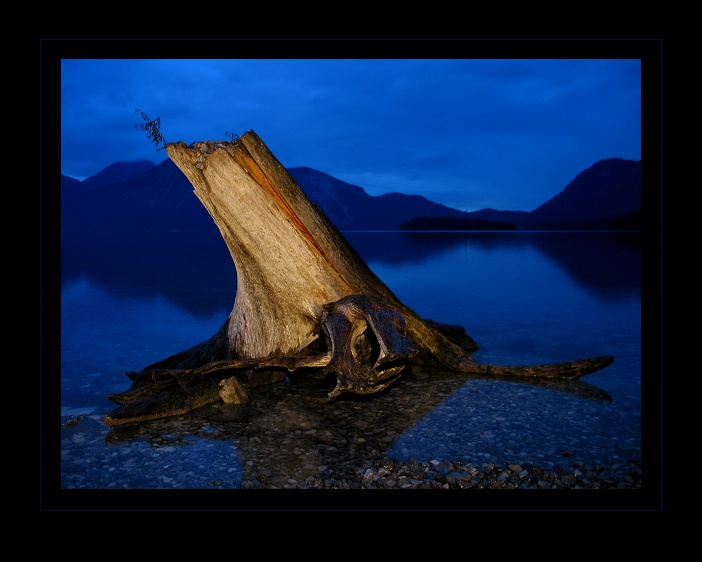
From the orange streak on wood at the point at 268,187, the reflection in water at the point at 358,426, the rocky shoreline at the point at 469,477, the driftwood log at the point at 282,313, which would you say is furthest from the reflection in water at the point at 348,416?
the orange streak on wood at the point at 268,187

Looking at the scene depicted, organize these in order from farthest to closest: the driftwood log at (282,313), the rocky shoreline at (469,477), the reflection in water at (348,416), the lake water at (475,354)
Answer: the driftwood log at (282,313), the lake water at (475,354), the reflection in water at (348,416), the rocky shoreline at (469,477)

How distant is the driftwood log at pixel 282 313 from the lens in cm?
585

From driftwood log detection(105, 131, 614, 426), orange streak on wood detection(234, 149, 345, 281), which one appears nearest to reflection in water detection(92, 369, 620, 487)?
driftwood log detection(105, 131, 614, 426)

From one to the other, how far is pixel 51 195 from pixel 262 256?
393 cm

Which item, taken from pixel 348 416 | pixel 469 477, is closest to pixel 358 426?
pixel 348 416

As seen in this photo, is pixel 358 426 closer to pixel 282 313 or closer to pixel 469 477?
pixel 469 477

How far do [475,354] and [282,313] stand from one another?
3.23 m

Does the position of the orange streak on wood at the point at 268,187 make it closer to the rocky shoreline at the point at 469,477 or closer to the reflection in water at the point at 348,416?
the reflection in water at the point at 348,416

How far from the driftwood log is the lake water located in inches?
21.9

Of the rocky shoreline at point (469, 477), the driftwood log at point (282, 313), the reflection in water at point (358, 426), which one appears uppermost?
the driftwood log at point (282, 313)

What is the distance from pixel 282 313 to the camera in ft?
23.2

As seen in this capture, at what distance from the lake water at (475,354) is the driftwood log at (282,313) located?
0.56 meters

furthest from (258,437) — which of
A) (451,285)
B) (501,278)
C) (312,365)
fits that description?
(501,278)
